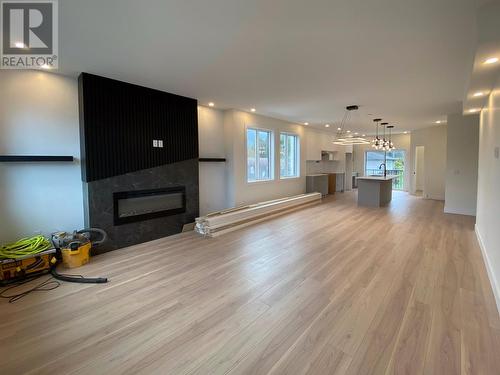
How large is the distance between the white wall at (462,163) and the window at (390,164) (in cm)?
586

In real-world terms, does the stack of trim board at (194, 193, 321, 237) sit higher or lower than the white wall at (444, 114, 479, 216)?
lower

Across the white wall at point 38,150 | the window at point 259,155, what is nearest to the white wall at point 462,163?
the window at point 259,155

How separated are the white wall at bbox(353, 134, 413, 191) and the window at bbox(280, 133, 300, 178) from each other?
5.99 meters

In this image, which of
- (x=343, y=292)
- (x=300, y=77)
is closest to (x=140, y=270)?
(x=343, y=292)

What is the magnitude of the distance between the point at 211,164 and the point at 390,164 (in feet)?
36.1

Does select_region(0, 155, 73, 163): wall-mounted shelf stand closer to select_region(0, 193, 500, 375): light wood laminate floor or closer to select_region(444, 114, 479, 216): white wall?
select_region(0, 193, 500, 375): light wood laminate floor

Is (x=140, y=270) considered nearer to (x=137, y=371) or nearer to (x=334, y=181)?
(x=137, y=371)

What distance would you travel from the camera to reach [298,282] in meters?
3.09

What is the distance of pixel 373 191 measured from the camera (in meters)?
8.27

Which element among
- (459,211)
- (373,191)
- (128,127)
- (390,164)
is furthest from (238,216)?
(390,164)

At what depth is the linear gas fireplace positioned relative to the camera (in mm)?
4461

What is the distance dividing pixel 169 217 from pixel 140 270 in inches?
71.4

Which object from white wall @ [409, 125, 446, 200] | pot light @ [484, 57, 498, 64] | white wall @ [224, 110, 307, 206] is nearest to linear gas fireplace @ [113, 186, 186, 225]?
white wall @ [224, 110, 307, 206]

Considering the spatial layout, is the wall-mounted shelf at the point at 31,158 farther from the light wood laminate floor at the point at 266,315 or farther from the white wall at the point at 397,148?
the white wall at the point at 397,148
